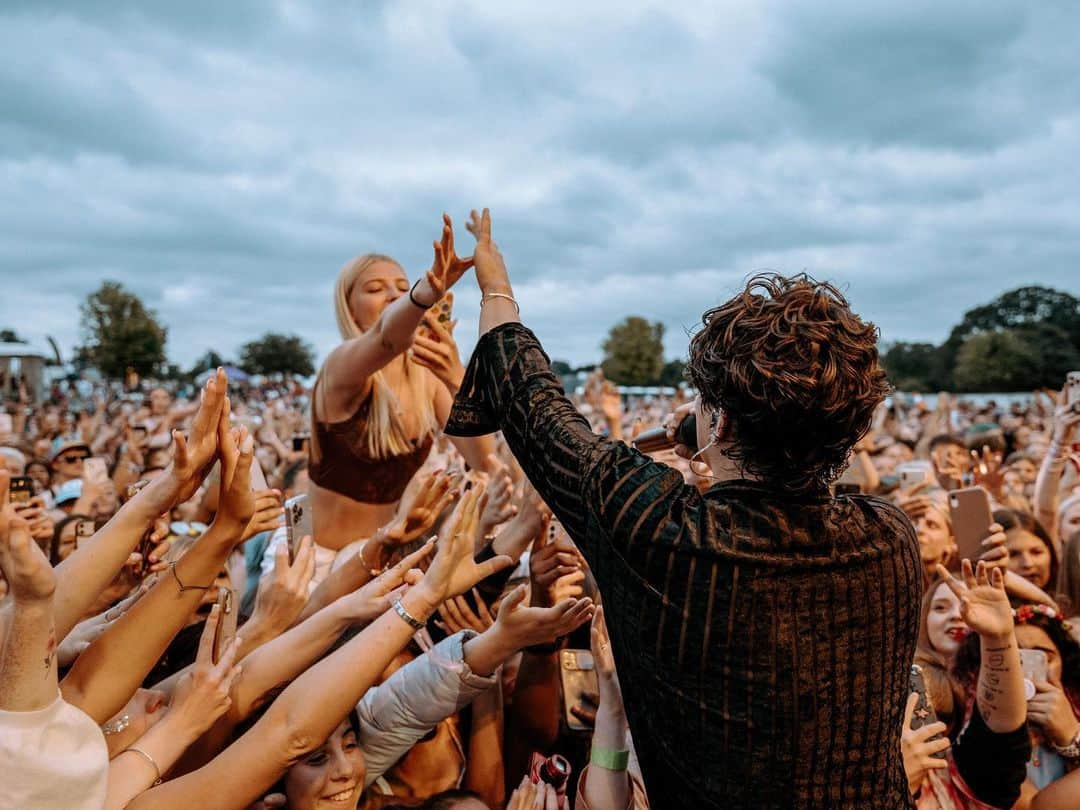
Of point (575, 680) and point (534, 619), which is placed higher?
point (534, 619)

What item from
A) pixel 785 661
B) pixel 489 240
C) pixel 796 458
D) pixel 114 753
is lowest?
pixel 114 753

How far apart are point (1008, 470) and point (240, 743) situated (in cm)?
694

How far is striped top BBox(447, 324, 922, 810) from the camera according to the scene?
1.27 m

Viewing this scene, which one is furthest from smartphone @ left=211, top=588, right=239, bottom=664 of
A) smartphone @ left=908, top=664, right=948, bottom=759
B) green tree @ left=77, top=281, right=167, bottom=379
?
green tree @ left=77, top=281, right=167, bottom=379

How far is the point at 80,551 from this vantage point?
62.3 inches

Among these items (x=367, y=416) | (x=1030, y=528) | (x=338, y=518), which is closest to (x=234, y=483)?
(x=367, y=416)

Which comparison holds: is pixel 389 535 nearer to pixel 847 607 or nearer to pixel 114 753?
pixel 114 753

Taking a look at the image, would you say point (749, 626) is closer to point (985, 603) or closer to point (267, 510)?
point (985, 603)

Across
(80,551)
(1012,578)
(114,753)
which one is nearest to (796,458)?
(80,551)

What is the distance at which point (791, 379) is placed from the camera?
127cm

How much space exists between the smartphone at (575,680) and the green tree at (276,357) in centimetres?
5073

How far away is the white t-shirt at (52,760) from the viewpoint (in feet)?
4.10

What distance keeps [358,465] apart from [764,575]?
7.22 feet

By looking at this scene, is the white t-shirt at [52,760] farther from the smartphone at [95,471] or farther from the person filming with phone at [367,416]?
the smartphone at [95,471]
